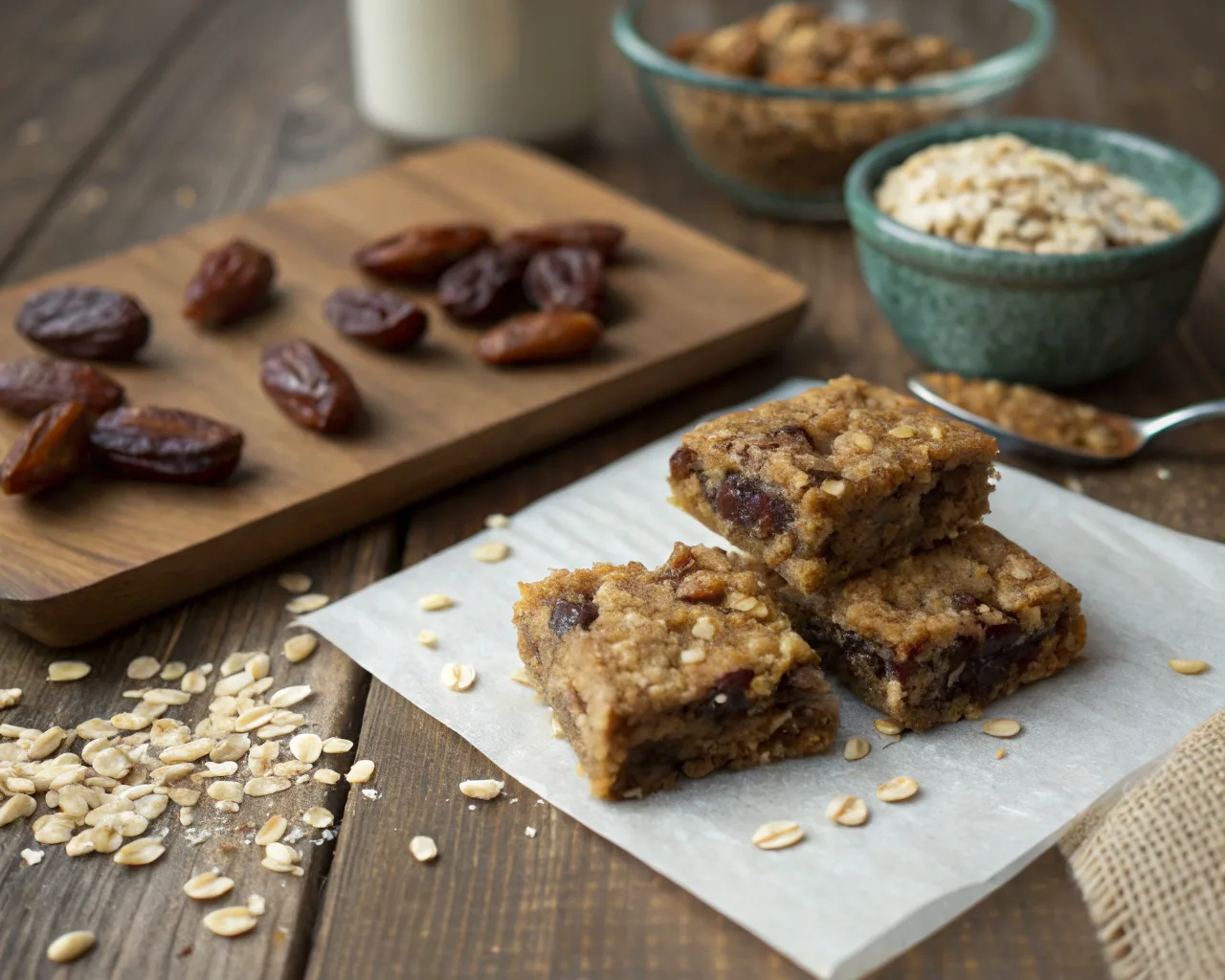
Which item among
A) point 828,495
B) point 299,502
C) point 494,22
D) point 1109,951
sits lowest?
point 1109,951

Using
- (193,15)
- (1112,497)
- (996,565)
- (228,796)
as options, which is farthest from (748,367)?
(193,15)

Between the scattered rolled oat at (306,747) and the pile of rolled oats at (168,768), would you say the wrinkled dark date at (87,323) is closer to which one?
the pile of rolled oats at (168,768)

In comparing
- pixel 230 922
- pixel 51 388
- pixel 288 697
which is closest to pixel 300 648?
pixel 288 697

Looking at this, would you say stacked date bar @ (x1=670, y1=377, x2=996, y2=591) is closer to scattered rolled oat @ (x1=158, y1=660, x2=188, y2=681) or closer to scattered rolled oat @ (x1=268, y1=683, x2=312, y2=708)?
scattered rolled oat @ (x1=268, y1=683, x2=312, y2=708)

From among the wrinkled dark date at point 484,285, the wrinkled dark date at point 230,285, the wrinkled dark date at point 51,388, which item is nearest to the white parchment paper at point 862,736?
the wrinkled dark date at point 484,285

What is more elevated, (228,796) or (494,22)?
(494,22)

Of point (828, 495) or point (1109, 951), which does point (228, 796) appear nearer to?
point (828, 495)
